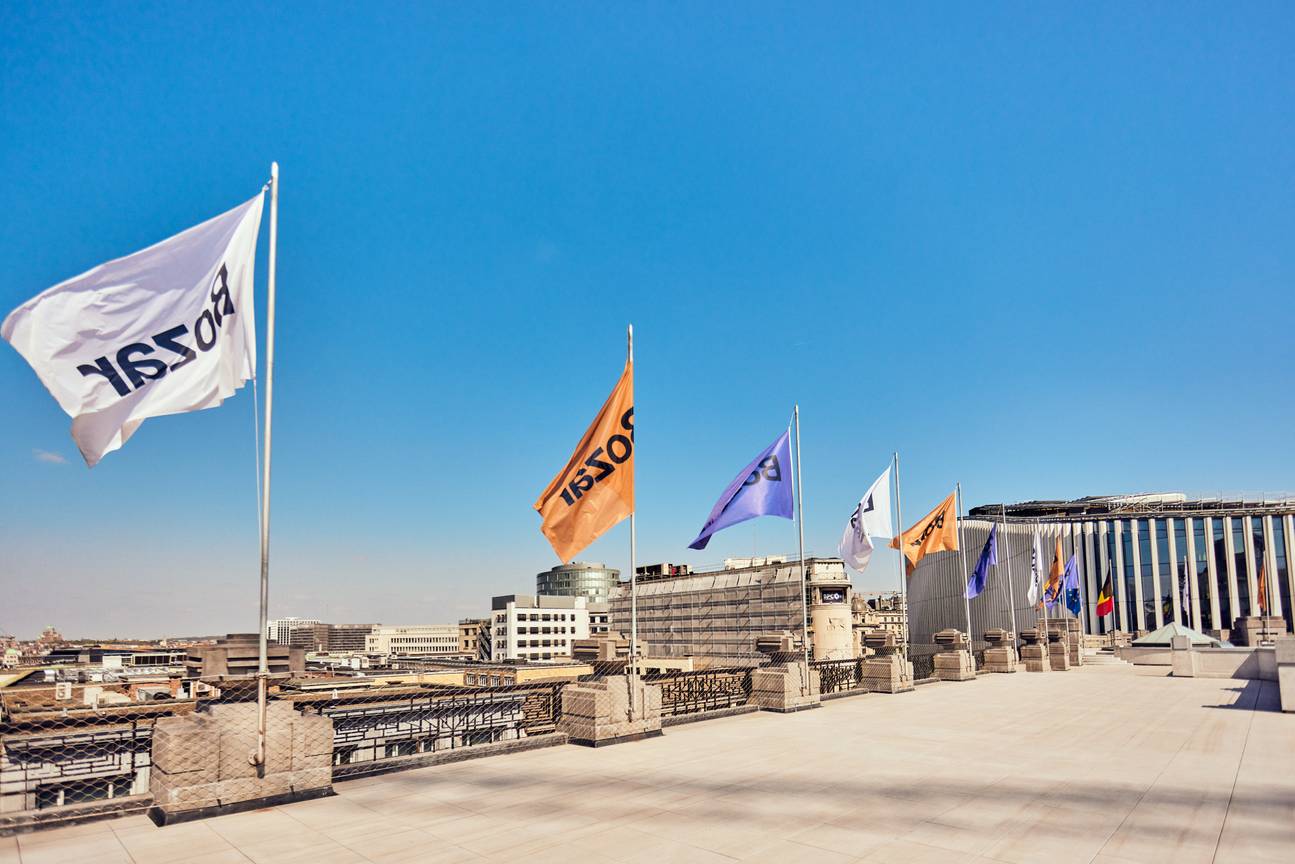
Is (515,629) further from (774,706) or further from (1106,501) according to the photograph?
(774,706)

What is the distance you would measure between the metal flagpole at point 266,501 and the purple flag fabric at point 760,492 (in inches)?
402

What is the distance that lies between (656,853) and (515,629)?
162 metres

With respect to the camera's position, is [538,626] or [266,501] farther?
[538,626]

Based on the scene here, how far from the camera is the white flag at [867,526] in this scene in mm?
23641

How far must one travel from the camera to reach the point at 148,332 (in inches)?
353

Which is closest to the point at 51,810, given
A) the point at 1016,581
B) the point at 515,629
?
the point at 1016,581

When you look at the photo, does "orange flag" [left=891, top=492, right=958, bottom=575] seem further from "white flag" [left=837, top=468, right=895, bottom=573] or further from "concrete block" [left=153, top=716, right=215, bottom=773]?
A: "concrete block" [left=153, top=716, right=215, bottom=773]

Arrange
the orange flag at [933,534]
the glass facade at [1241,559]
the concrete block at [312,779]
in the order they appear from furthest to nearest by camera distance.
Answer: the glass facade at [1241,559] → the orange flag at [933,534] → the concrete block at [312,779]

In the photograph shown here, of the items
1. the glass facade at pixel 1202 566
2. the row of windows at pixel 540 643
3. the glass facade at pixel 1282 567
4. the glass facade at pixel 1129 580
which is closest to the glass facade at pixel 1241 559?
the glass facade at pixel 1282 567

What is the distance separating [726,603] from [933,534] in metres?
107

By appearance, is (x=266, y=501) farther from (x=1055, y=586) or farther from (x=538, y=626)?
(x=538, y=626)

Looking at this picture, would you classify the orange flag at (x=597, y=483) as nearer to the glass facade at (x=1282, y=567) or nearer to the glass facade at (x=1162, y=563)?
the glass facade at (x=1162, y=563)

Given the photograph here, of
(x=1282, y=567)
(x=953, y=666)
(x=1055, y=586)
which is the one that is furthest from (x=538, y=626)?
(x=953, y=666)

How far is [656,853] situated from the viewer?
764 centimetres
